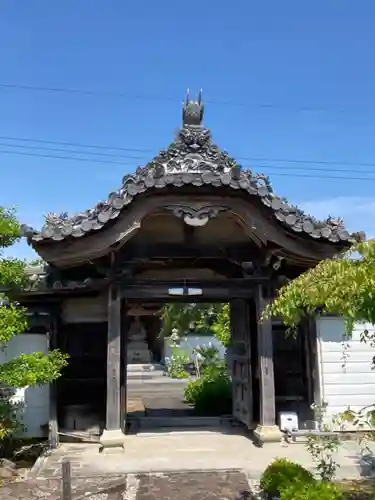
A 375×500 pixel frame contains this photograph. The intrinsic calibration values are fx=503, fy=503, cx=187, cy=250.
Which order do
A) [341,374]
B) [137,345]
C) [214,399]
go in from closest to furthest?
1. [341,374]
2. [214,399]
3. [137,345]

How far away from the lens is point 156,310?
30.8 meters

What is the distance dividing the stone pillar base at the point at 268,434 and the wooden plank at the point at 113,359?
232 centimetres

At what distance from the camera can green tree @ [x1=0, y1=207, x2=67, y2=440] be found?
698 centimetres

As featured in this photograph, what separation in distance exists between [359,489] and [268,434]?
96.0 inches

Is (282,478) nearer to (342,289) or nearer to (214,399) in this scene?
(342,289)

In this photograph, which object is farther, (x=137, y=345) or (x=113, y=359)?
(x=137, y=345)

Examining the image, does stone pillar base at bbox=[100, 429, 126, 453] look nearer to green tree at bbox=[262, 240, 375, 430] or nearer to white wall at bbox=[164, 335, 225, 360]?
green tree at bbox=[262, 240, 375, 430]

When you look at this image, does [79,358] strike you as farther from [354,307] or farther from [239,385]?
[354,307]

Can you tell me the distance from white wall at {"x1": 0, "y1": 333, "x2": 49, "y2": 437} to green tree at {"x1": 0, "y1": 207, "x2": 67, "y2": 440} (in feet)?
1.14

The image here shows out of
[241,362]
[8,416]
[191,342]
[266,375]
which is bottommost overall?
[8,416]

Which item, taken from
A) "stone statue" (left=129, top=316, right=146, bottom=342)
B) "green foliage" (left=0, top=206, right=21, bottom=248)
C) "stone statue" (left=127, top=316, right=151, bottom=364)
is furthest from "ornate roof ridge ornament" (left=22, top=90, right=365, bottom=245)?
"stone statue" (left=129, top=316, right=146, bottom=342)

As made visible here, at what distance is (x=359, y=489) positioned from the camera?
5906mm

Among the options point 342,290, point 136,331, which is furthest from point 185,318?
point 342,290

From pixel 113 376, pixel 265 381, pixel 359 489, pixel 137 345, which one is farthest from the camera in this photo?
pixel 137 345
